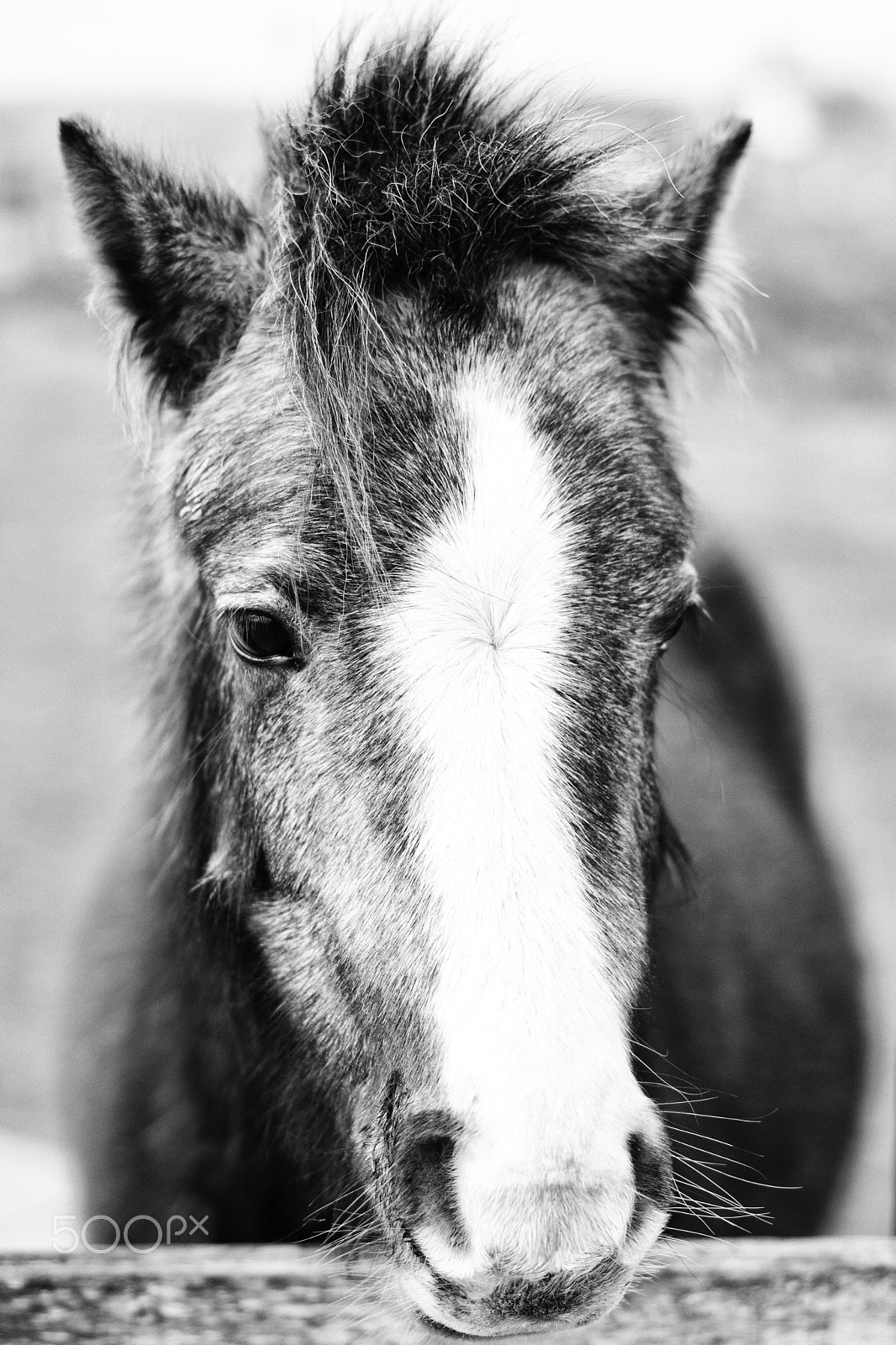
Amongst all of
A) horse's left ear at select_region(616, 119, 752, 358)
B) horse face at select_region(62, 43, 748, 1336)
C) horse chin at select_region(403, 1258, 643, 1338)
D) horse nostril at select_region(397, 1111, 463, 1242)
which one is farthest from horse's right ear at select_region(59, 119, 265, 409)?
horse chin at select_region(403, 1258, 643, 1338)

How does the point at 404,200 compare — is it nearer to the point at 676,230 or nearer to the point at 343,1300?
the point at 676,230

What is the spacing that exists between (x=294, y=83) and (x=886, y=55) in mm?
1046

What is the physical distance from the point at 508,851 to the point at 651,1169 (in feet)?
1.04

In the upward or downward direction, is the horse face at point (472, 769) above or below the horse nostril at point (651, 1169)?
above

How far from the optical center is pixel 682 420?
1391 millimetres

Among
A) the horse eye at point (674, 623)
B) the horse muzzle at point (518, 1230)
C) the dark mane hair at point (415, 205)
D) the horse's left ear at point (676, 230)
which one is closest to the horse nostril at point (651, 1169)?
the horse muzzle at point (518, 1230)

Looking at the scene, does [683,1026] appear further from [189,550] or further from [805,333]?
[805,333]

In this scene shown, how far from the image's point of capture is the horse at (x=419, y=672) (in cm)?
87

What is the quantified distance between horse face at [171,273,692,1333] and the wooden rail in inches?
6.1

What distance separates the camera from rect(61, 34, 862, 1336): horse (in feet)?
2.85

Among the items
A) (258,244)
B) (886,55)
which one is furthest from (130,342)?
(886,55)

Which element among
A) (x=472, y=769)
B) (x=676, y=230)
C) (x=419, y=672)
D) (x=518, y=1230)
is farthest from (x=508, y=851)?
(x=676, y=230)

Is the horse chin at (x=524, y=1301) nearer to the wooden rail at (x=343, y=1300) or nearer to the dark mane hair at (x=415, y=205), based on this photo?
the wooden rail at (x=343, y=1300)

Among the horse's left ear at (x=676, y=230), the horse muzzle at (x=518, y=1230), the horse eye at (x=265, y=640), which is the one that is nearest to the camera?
the horse muzzle at (x=518, y=1230)
